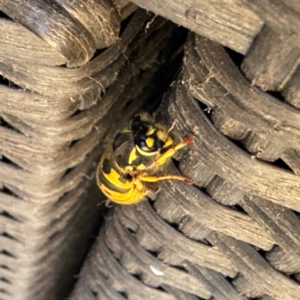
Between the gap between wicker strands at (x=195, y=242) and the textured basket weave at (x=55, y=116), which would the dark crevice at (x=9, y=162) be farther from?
the gap between wicker strands at (x=195, y=242)

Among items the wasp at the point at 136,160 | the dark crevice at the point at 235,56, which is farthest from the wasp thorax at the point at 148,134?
the dark crevice at the point at 235,56

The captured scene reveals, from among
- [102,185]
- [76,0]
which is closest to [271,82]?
[76,0]

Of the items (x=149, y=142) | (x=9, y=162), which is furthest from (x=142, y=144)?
(x=9, y=162)

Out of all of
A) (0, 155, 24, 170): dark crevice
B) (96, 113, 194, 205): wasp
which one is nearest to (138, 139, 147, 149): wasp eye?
(96, 113, 194, 205): wasp

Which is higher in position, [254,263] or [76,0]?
[76,0]

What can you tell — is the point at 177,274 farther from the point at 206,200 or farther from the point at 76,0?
the point at 76,0

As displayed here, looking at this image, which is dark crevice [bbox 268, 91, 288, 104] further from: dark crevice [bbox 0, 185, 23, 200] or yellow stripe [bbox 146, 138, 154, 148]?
dark crevice [bbox 0, 185, 23, 200]
